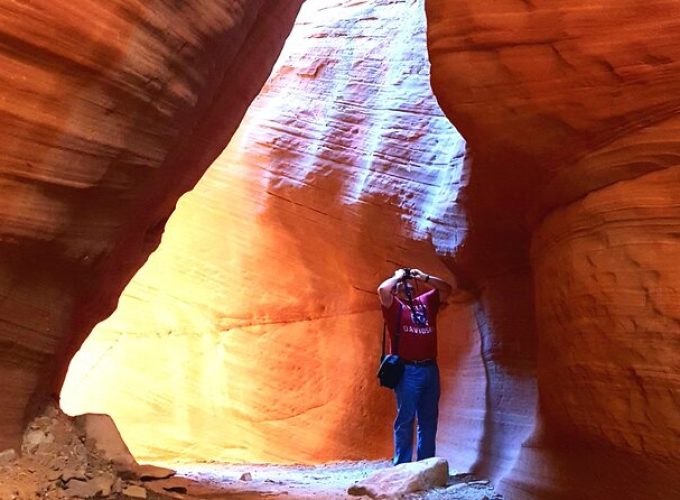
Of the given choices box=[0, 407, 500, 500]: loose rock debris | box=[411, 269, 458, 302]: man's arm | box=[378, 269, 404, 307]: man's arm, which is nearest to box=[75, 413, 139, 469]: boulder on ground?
box=[0, 407, 500, 500]: loose rock debris

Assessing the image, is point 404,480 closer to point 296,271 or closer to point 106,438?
point 106,438

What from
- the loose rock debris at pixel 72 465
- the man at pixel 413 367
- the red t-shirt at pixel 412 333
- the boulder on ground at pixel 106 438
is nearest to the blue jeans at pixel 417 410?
the man at pixel 413 367

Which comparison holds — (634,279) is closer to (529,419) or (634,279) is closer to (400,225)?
(529,419)

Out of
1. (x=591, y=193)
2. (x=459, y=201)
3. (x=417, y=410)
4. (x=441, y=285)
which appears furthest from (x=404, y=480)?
(x=441, y=285)

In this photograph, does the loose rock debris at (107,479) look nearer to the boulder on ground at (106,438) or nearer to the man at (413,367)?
the boulder on ground at (106,438)

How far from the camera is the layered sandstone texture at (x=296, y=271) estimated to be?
6926 millimetres

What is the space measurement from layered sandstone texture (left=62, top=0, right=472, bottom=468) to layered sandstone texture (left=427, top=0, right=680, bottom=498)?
2605 mm

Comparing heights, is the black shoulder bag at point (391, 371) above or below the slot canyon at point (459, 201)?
below

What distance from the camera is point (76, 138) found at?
3.07 meters

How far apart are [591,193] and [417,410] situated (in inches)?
97.4

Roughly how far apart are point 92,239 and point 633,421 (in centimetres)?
258

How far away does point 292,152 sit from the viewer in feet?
25.8

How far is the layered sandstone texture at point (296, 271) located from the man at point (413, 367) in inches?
38.4

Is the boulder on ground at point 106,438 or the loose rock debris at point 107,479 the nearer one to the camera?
the loose rock debris at point 107,479
